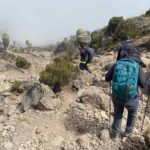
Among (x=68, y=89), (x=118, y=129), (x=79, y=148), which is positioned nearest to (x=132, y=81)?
(x=118, y=129)

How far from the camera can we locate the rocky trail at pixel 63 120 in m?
7.91

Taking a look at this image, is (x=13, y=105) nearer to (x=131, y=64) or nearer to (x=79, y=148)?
(x=79, y=148)

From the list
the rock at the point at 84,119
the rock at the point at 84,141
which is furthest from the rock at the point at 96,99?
the rock at the point at 84,141

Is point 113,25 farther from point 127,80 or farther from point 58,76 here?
point 127,80

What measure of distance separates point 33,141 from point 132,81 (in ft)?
7.81

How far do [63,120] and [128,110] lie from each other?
176 cm

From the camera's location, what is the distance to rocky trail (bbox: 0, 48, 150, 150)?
7.91m

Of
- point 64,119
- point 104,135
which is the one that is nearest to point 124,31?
point 64,119

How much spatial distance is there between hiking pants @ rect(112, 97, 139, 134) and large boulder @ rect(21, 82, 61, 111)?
200cm

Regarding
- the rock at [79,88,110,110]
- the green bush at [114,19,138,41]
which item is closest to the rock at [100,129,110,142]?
the rock at [79,88,110,110]

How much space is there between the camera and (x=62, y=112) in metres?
9.16

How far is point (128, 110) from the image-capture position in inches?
298

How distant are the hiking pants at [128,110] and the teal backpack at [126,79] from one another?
5.8 inches

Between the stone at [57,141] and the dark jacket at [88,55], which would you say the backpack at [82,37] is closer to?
the dark jacket at [88,55]
